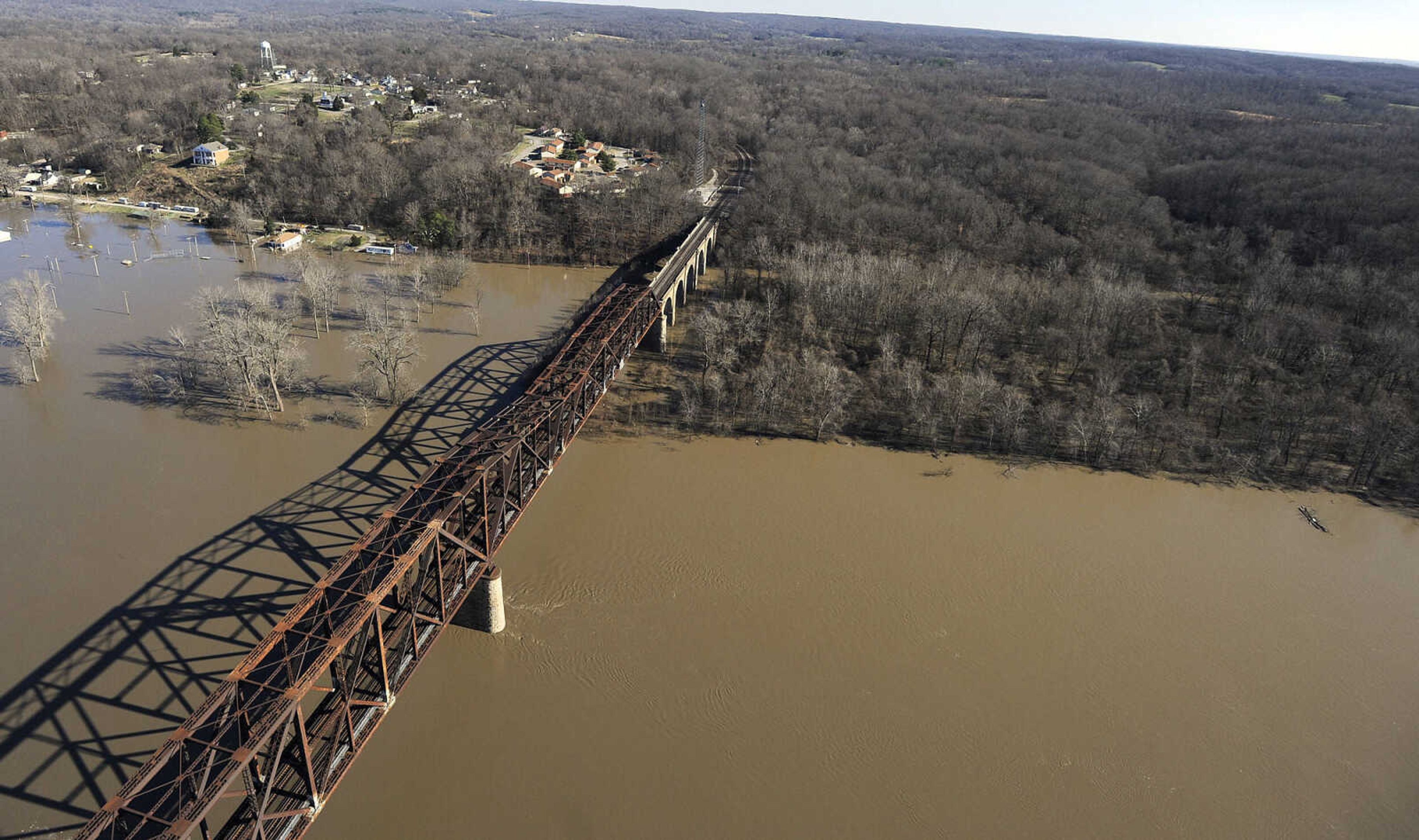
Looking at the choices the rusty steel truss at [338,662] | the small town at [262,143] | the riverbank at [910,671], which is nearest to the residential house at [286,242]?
the small town at [262,143]

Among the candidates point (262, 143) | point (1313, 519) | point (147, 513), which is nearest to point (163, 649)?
point (147, 513)

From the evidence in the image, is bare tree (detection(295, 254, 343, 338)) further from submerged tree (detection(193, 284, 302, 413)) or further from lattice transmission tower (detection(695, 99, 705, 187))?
lattice transmission tower (detection(695, 99, 705, 187))

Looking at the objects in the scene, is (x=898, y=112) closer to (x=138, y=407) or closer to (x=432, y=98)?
(x=432, y=98)

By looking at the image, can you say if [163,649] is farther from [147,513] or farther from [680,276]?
[680,276]

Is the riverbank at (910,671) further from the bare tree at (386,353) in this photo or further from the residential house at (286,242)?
the residential house at (286,242)

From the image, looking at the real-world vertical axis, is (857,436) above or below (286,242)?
below

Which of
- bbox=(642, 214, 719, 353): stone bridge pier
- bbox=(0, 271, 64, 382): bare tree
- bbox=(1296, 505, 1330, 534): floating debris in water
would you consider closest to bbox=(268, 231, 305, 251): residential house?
bbox=(0, 271, 64, 382): bare tree
